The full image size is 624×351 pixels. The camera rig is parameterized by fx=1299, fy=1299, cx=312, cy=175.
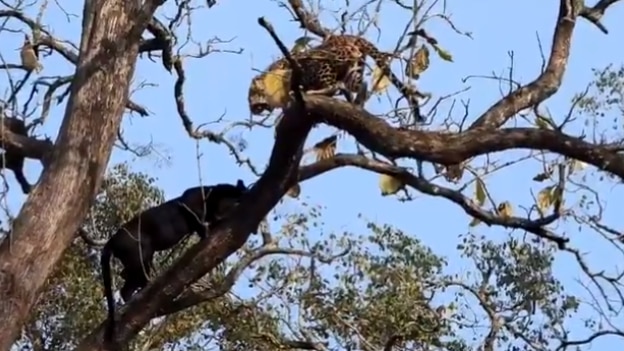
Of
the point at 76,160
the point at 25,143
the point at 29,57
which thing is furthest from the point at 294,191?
the point at 29,57

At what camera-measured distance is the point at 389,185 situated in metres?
5.09

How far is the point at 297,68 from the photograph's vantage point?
4.62 meters

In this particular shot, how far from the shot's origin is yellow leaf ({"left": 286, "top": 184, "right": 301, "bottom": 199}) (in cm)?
515

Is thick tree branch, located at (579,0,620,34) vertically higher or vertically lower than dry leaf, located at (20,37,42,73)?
higher

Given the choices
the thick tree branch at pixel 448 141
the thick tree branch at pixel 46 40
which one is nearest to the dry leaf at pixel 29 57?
the thick tree branch at pixel 46 40

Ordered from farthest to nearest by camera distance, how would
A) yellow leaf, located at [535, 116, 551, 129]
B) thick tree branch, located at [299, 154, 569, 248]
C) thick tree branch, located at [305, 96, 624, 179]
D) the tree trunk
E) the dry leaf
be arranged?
the dry leaf
thick tree branch, located at [299, 154, 569, 248]
yellow leaf, located at [535, 116, 551, 129]
thick tree branch, located at [305, 96, 624, 179]
the tree trunk

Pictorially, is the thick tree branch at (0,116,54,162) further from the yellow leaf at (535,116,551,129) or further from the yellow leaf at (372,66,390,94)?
the yellow leaf at (535,116,551,129)

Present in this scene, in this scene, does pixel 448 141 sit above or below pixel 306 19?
below

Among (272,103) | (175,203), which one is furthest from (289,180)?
(175,203)

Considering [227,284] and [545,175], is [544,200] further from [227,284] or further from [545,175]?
[227,284]

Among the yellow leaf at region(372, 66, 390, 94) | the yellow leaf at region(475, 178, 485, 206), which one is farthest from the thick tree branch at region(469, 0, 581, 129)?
the yellow leaf at region(372, 66, 390, 94)

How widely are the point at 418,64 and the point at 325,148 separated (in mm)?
502

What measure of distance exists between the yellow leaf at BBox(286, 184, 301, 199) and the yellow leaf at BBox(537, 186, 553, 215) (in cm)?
95

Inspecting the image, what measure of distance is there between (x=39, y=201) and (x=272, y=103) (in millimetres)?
1028
